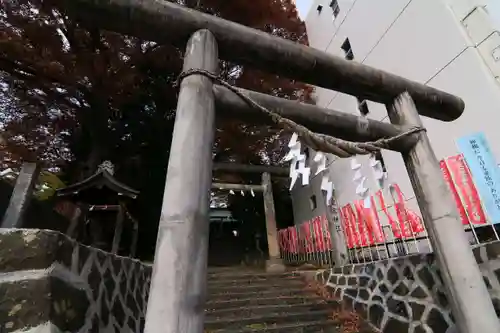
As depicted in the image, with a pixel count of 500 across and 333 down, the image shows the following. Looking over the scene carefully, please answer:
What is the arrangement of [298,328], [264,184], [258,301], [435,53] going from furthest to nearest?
[264,184] < [435,53] < [258,301] < [298,328]

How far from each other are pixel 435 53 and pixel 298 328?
294 inches

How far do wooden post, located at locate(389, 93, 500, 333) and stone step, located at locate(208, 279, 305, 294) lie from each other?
18.5 feet

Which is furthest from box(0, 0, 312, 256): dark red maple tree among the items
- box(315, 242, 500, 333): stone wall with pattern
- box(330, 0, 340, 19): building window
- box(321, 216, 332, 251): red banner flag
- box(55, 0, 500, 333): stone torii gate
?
box(55, 0, 500, 333): stone torii gate

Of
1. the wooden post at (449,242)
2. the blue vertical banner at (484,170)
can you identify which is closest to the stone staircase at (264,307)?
the wooden post at (449,242)

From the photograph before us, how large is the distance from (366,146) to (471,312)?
1.74m

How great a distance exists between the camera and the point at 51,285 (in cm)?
226

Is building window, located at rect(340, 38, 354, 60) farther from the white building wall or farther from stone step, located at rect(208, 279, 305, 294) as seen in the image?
stone step, located at rect(208, 279, 305, 294)

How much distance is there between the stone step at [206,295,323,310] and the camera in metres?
6.35

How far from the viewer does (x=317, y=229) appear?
1077 centimetres

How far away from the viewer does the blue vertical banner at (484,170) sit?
13.1ft

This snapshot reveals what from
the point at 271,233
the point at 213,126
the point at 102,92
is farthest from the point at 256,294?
the point at 102,92

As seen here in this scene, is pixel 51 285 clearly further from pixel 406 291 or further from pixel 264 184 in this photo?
pixel 264 184

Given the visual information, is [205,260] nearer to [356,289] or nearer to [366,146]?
[366,146]

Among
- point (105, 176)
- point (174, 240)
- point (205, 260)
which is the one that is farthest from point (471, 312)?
point (105, 176)
